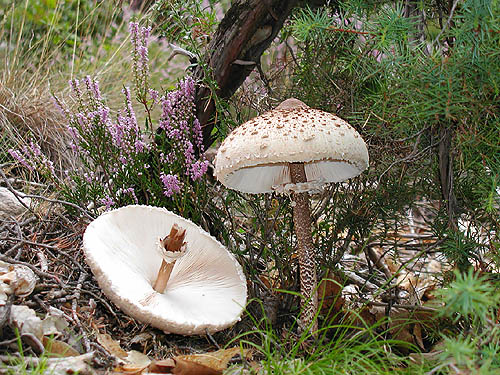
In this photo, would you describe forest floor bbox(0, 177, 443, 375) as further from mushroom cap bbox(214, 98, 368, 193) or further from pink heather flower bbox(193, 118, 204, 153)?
pink heather flower bbox(193, 118, 204, 153)

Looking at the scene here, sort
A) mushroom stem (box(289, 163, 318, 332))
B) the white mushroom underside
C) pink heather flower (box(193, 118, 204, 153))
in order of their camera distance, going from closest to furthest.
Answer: mushroom stem (box(289, 163, 318, 332))
the white mushroom underside
pink heather flower (box(193, 118, 204, 153))

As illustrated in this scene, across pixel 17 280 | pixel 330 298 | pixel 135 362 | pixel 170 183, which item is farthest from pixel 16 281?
pixel 330 298

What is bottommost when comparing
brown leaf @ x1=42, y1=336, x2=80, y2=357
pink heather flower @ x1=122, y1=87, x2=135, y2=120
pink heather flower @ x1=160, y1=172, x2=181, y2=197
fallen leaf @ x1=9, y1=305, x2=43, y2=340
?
brown leaf @ x1=42, y1=336, x2=80, y2=357

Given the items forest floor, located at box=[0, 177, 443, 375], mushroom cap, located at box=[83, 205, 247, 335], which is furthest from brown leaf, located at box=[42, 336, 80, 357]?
mushroom cap, located at box=[83, 205, 247, 335]

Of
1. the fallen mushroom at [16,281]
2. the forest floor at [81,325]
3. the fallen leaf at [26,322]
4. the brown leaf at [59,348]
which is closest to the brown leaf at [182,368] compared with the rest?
the forest floor at [81,325]

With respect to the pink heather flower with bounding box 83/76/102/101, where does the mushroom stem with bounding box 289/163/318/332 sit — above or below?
below

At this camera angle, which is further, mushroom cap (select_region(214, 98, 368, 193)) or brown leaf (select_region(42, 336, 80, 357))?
mushroom cap (select_region(214, 98, 368, 193))

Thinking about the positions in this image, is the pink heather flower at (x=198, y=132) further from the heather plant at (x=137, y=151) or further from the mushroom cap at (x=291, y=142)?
the mushroom cap at (x=291, y=142)
